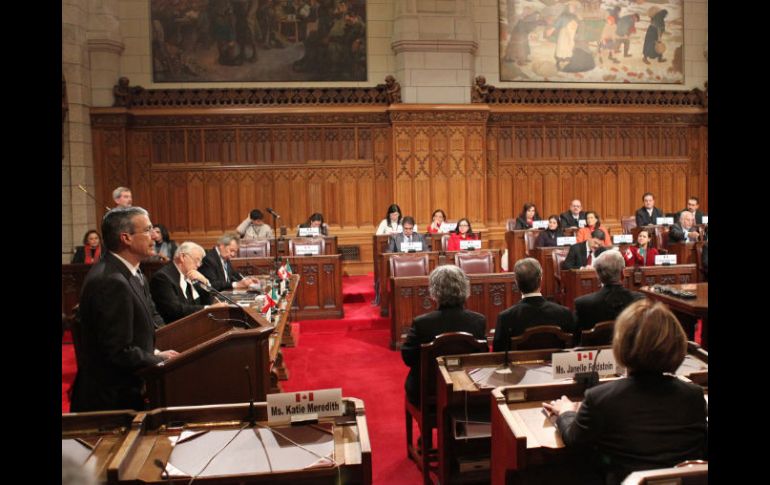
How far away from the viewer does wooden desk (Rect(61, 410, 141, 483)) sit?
87.7 inches

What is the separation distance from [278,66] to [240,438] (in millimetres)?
10062

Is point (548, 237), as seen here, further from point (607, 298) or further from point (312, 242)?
point (607, 298)

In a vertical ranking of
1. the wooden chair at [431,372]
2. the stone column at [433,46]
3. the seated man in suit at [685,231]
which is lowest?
the wooden chair at [431,372]

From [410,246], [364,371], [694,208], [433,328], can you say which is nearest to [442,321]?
[433,328]

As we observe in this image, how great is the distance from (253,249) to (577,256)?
4.36 m

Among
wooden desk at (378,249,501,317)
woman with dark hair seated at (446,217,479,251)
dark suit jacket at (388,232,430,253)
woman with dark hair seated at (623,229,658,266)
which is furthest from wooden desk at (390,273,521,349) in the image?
woman with dark hair seated at (446,217,479,251)

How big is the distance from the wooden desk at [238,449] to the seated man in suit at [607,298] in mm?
2384

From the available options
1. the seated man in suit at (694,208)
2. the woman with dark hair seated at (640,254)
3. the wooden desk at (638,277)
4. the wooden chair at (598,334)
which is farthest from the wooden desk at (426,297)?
the seated man in suit at (694,208)

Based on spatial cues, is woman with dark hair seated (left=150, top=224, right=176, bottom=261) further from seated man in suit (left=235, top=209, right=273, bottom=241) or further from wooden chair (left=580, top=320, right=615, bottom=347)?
wooden chair (left=580, top=320, right=615, bottom=347)

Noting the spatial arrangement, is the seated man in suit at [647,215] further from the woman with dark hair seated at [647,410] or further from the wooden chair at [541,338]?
the woman with dark hair seated at [647,410]

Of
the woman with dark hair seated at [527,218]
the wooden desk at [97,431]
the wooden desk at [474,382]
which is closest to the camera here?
the wooden desk at [97,431]

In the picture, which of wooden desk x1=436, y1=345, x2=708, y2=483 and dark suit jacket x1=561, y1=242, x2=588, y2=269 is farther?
dark suit jacket x1=561, y1=242, x2=588, y2=269

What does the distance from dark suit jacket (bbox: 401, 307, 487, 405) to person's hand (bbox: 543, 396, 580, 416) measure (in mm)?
1292

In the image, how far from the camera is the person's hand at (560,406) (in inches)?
95.4
